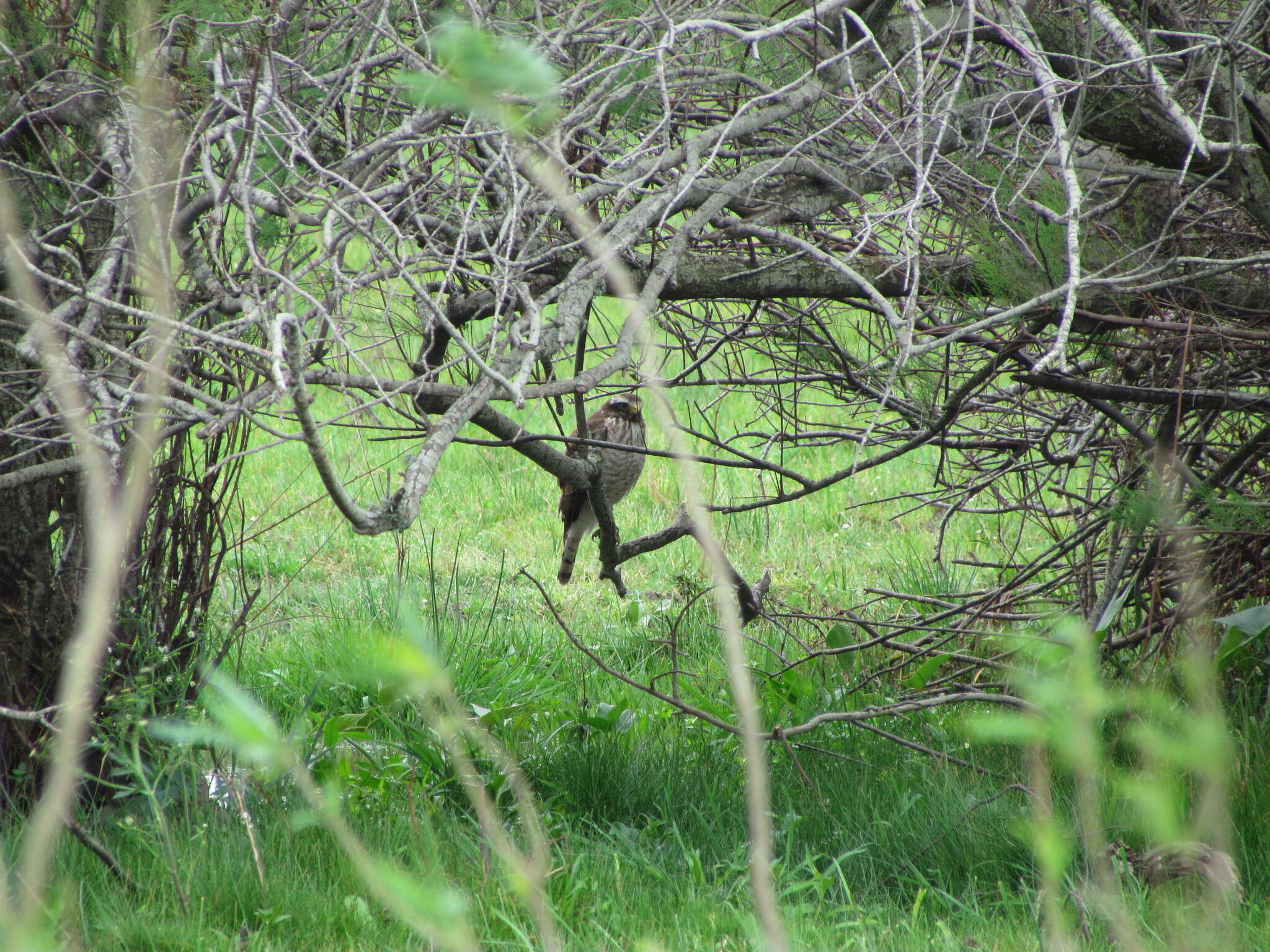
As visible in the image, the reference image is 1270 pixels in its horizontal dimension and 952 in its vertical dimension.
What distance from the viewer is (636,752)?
3520 millimetres

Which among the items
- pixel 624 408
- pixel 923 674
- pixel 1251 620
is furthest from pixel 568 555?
pixel 1251 620

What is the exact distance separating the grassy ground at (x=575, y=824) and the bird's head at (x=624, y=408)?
39.4 inches

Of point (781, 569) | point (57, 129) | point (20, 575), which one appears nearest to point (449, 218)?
point (57, 129)

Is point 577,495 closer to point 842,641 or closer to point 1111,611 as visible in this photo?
point 842,641

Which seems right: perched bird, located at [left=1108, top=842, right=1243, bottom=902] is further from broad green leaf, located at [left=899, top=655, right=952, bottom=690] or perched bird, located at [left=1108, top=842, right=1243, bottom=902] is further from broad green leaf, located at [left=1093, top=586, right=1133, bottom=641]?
broad green leaf, located at [left=899, top=655, right=952, bottom=690]

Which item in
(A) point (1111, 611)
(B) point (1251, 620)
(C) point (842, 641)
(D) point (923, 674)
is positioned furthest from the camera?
(C) point (842, 641)

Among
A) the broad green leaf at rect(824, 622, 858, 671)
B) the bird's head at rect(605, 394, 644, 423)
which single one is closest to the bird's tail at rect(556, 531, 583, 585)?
the bird's head at rect(605, 394, 644, 423)

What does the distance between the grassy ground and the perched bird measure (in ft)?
0.47

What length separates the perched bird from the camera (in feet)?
7.39

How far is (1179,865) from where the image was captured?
2.45 meters

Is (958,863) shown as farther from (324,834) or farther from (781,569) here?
(781,569)

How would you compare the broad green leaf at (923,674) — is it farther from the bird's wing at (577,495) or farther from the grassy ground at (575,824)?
the bird's wing at (577,495)

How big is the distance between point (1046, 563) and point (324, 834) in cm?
228

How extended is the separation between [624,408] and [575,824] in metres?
2.67
